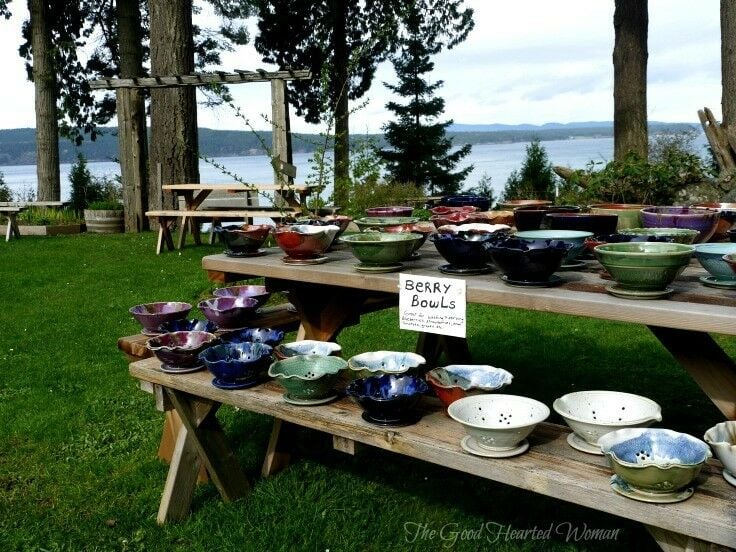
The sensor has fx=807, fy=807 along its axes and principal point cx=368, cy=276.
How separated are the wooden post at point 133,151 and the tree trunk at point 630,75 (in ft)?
24.0

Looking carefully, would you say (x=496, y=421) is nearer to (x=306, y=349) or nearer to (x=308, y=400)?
(x=308, y=400)

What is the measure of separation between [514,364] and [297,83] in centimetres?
1409

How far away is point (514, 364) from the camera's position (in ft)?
17.1

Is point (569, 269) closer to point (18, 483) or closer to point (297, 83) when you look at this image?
point (18, 483)

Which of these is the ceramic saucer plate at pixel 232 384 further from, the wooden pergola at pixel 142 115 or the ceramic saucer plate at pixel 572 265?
the wooden pergola at pixel 142 115

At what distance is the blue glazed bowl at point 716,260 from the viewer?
2.26 m

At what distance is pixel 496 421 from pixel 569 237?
0.66 m

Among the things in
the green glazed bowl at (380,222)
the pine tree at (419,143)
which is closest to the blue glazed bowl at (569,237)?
the green glazed bowl at (380,222)

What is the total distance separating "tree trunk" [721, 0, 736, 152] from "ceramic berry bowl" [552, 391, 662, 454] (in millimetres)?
7898

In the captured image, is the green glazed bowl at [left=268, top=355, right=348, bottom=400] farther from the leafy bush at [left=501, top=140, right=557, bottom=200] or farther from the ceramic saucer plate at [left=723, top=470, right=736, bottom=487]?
the leafy bush at [left=501, top=140, right=557, bottom=200]

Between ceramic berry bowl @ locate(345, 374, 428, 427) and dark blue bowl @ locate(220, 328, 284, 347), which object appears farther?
dark blue bowl @ locate(220, 328, 284, 347)

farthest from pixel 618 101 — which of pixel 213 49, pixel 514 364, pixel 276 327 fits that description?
pixel 213 49

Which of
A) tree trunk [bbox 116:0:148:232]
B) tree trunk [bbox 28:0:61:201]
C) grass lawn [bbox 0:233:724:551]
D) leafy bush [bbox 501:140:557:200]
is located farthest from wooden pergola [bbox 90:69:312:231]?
leafy bush [bbox 501:140:557:200]

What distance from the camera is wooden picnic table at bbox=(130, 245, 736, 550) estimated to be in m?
1.94
